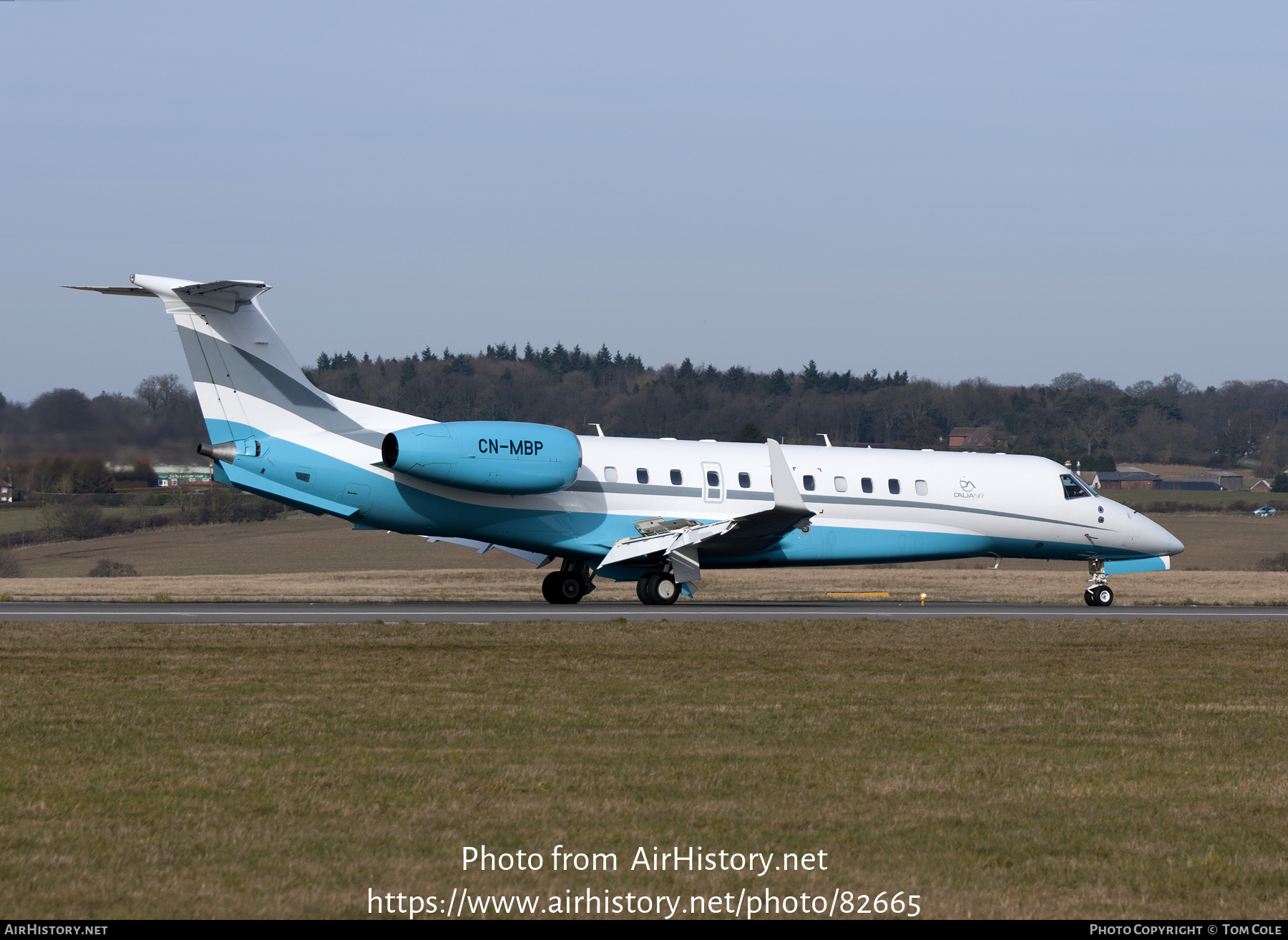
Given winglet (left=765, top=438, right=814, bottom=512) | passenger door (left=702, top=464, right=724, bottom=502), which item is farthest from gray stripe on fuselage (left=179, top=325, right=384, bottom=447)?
winglet (left=765, top=438, right=814, bottom=512)

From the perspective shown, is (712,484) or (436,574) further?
(436,574)

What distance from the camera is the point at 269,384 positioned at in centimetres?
2470

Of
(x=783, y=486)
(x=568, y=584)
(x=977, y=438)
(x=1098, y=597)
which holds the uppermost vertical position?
(x=977, y=438)

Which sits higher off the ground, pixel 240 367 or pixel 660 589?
pixel 240 367

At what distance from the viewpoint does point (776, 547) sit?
27906mm

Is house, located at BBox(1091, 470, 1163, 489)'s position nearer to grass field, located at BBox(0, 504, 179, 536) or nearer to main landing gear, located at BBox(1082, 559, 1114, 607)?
grass field, located at BBox(0, 504, 179, 536)

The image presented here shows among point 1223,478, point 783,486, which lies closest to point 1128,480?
point 1223,478

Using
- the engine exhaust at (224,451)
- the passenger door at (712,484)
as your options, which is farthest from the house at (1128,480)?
the engine exhaust at (224,451)

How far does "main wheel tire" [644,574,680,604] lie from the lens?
1067 inches

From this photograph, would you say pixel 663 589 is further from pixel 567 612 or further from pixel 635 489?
pixel 567 612

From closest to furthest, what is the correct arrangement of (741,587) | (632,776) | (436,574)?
(632,776), (741,587), (436,574)

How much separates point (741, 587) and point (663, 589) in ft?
38.0

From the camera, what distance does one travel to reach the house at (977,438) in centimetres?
9766

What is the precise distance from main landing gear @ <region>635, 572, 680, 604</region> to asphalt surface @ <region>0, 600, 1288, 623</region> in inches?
8.8
